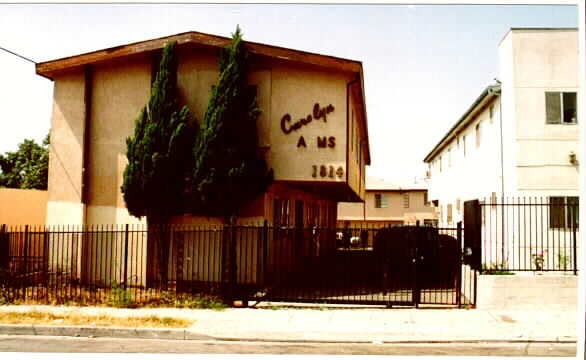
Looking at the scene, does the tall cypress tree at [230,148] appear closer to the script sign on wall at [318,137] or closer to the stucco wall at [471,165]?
the script sign on wall at [318,137]

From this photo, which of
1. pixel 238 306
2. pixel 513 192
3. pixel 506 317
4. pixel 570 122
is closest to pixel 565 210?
pixel 513 192

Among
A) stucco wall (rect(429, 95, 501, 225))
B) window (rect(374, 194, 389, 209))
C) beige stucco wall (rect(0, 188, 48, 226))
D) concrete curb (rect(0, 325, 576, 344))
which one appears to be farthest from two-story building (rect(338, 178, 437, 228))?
concrete curb (rect(0, 325, 576, 344))

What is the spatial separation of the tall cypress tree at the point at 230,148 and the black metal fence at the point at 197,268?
86cm

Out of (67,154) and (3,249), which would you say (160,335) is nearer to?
(3,249)

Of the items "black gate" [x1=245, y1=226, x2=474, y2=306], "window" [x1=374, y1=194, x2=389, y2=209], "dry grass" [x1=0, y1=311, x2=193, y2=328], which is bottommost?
"dry grass" [x1=0, y1=311, x2=193, y2=328]

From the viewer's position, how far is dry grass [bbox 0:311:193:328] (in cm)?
1013

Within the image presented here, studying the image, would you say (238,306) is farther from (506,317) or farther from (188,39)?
(188,39)

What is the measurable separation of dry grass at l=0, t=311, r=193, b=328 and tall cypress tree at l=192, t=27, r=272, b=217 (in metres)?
3.53

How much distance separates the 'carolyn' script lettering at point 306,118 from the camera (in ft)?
45.5

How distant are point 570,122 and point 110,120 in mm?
12209

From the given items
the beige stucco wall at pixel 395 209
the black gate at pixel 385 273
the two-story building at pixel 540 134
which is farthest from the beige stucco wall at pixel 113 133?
the beige stucco wall at pixel 395 209

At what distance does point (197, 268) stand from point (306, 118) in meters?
4.82

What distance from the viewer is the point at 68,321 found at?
10422 mm

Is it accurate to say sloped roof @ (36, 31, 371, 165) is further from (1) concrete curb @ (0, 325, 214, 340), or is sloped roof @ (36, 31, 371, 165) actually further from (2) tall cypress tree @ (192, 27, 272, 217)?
(1) concrete curb @ (0, 325, 214, 340)
